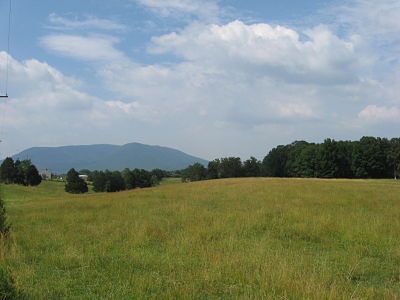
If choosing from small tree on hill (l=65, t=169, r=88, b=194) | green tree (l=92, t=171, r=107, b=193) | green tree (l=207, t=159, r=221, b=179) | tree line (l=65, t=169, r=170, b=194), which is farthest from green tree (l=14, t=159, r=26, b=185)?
green tree (l=207, t=159, r=221, b=179)

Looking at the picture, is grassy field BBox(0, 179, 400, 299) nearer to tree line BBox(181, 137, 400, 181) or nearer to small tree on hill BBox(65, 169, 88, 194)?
tree line BBox(181, 137, 400, 181)

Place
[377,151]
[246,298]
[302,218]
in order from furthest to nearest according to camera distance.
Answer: [377,151] < [302,218] < [246,298]

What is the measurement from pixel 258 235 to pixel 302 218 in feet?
12.1

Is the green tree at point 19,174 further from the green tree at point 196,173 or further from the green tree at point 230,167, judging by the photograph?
the green tree at point 230,167

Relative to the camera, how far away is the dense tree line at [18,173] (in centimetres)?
10919

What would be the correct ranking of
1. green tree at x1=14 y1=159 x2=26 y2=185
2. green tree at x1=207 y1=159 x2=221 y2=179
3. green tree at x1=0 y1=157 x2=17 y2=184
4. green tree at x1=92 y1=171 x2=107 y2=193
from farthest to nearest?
1. green tree at x1=207 y1=159 x2=221 y2=179
2. green tree at x1=92 y1=171 x2=107 y2=193
3. green tree at x1=14 y1=159 x2=26 y2=185
4. green tree at x1=0 y1=157 x2=17 y2=184

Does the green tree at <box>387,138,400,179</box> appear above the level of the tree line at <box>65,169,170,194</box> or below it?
above

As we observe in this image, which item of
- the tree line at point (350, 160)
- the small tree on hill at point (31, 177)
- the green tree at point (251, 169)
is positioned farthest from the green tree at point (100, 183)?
the tree line at point (350, 160)

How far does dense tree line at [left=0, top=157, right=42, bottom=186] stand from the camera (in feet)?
358

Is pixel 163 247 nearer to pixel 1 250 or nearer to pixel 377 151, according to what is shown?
pixel 1 250

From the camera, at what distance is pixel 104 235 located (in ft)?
48.1

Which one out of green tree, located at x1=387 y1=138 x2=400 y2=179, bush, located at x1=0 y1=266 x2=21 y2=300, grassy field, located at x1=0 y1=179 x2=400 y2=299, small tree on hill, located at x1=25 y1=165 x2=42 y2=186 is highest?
green tree, located at x1=387 y1=138 x2=400 y2=179

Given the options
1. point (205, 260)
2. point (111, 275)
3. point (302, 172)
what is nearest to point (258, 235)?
point (205, 260)

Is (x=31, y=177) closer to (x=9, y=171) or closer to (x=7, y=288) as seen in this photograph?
(x=9, y=171)
